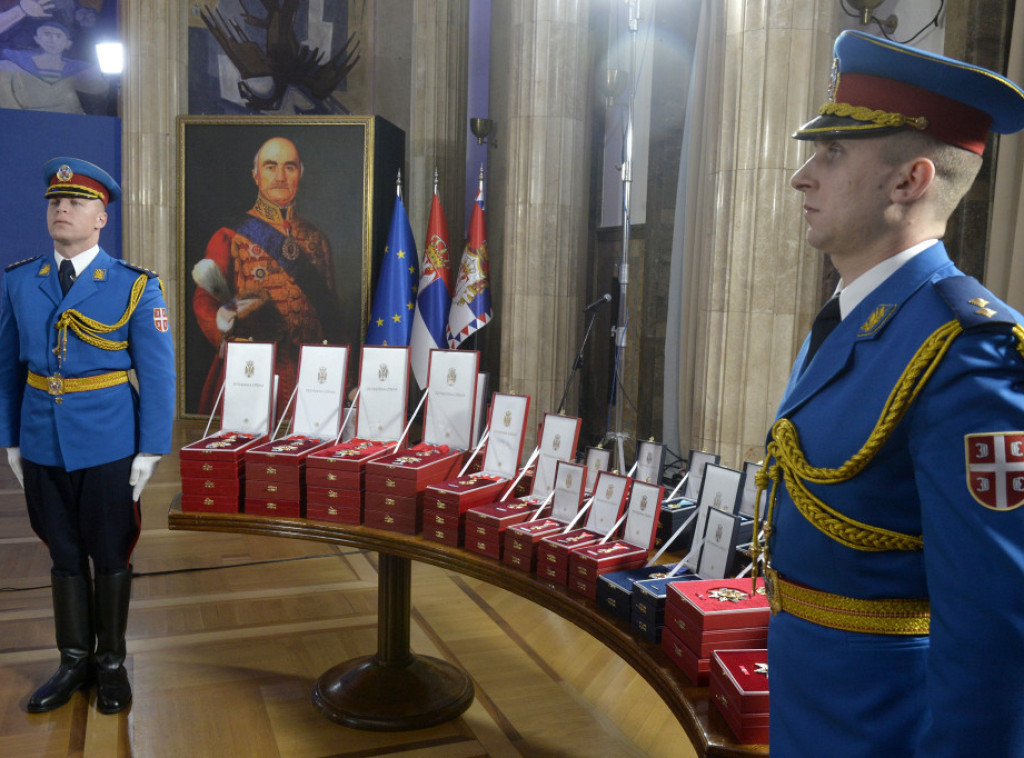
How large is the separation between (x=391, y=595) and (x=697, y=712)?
1627 millimetres

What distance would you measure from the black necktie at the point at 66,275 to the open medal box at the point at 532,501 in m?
1.56

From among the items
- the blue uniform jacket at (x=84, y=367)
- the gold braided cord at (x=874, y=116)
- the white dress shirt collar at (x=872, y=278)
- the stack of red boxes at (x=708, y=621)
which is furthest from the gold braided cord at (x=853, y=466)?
the blue uniform jacket at (x=84, y=367)

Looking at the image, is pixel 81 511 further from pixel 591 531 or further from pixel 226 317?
pixel 226 317

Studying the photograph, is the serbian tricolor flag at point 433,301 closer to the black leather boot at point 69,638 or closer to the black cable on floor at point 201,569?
the black cable on floor at point 201,569

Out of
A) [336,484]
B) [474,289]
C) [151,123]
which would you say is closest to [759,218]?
[336,484]

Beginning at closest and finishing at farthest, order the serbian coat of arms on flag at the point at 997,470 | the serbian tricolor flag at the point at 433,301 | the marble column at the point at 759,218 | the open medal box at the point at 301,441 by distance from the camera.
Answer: the serbian coat of arms on flag at the point at 997,470 → the open medal box at the point at 301,441 → the marble column at the point at 759,218 → the serbian tricolor flag at the point at 433,301

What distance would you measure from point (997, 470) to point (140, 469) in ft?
8.37

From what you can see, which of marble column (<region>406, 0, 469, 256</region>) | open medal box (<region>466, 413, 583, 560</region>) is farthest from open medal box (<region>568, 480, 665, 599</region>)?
marble column (<region>406, 0, 469, 256</region>)

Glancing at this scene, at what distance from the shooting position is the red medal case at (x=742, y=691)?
1.24 metres

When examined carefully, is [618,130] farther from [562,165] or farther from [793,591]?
[793,591]

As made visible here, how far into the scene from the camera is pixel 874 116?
949mm

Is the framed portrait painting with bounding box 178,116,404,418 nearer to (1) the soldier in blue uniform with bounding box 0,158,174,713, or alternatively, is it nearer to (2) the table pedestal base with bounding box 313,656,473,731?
(1) the soldier in blue uniform with bounding box 0,158,174,713

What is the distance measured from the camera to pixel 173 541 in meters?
4.43

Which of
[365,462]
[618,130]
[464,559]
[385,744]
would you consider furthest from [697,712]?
[618,130]
